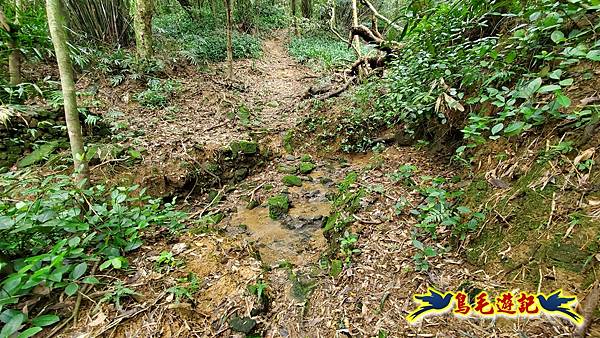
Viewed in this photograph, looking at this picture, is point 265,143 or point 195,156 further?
point 265,143

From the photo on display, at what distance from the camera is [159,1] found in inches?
500

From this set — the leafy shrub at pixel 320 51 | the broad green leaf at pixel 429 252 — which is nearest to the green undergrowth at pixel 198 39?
the leafy shrub at pixel 320 51

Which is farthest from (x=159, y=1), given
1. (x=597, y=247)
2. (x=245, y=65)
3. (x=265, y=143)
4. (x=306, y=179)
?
(x=597, y=247)

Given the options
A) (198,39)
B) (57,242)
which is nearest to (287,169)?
(57,242)

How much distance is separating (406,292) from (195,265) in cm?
181

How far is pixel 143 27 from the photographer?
7695 millimetres

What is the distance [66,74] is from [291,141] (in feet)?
14.1

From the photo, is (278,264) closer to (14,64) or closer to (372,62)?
(14,64)

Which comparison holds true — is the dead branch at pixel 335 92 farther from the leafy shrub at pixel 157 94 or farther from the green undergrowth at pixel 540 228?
the green undergrowth at pixel 540 228

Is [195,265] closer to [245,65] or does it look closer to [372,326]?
[372,326]

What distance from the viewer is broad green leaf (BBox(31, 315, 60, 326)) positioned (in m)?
1.71

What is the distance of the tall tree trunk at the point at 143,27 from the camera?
25.0 feet

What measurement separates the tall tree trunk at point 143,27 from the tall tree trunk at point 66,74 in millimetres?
5750

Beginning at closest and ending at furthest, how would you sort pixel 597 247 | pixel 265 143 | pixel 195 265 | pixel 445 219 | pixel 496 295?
1. pixel 597 247
2. pixel 496 295
3. pixel 445 219
4. pixel 195 265
5. pixel 265 143
